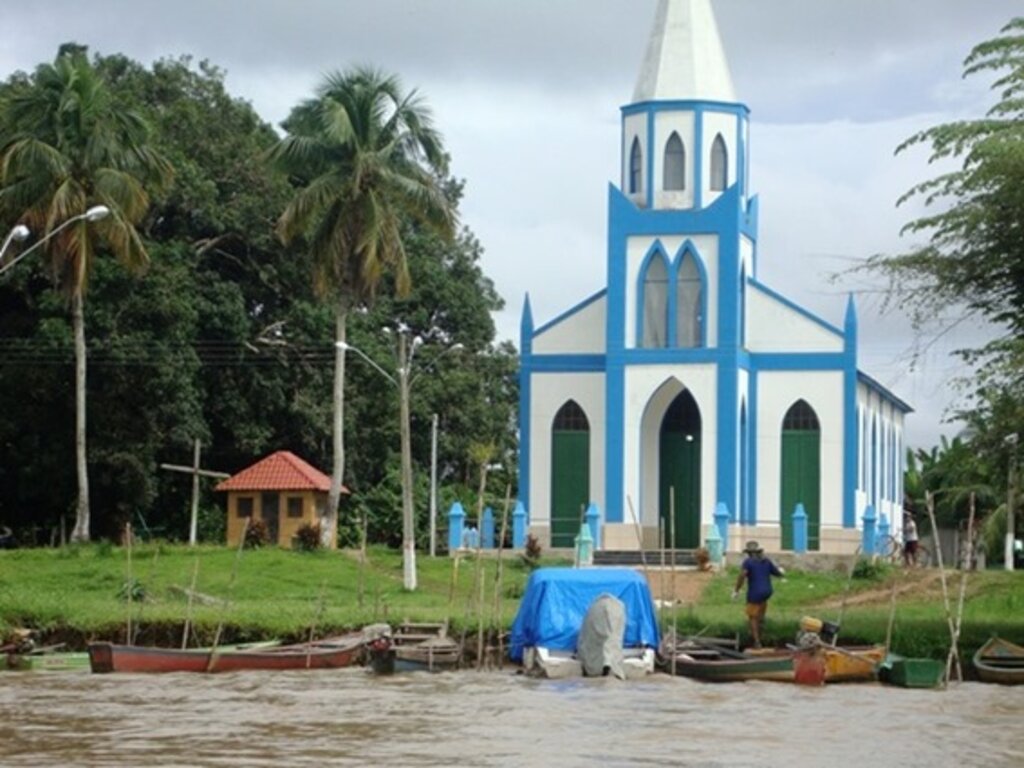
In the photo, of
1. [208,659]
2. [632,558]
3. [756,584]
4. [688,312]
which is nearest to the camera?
[208,659]

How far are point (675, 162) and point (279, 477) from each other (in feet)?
43.2

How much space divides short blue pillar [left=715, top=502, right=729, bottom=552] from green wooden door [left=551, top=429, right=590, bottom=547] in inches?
184

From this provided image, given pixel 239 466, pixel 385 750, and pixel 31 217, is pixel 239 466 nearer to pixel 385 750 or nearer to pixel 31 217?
pixel 31 217

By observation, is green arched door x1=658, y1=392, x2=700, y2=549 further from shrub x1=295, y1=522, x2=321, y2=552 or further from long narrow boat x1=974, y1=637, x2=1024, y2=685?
long narrow boat x1=974, y1=637, x2=1024, y2=685

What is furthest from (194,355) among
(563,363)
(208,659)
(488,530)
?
(208,659)

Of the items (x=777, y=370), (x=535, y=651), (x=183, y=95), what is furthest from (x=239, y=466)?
(x=535, y=651)

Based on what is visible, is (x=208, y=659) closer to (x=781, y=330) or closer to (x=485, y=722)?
(x=485, y=722)

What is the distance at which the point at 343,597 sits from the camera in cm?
4684

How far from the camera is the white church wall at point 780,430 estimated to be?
60188mm

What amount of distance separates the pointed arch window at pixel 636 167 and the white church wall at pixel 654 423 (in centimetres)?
502

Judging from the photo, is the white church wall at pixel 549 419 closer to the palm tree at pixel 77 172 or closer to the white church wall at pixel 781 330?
the white church wall at pixel 781 330

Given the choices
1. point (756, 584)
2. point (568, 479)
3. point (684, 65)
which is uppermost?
point (684, 65)

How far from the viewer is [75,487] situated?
6091 cm

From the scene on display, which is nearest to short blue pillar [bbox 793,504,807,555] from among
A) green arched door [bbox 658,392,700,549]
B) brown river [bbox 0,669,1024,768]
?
green arched door [bbox 658,392,700,549]
